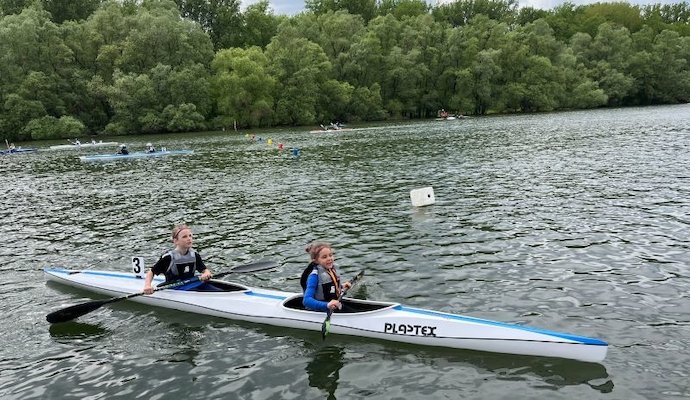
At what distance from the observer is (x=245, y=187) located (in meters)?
30.2

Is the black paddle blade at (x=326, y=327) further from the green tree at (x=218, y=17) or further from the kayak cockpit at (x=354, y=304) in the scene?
the green tree at (x=218, y=17)

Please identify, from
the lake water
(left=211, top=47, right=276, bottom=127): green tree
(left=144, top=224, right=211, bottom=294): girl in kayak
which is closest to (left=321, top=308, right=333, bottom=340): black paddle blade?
the lake water

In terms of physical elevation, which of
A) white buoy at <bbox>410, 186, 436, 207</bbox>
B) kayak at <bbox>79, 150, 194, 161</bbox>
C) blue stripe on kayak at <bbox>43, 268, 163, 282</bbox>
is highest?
kayak at <bbox>79, 150, 194, 161</bbox>

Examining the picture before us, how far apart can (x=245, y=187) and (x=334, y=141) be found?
29586mm

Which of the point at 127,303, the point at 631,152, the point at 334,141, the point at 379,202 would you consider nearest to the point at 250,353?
the point at 127,303

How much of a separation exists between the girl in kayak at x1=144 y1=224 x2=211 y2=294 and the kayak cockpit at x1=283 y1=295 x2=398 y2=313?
2.32 metres

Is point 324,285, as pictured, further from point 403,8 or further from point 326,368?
point 403,8

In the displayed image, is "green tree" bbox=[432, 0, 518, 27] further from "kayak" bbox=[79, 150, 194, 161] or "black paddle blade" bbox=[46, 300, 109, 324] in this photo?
"black paddle blade" bbox=[46, 300, 109, 324]

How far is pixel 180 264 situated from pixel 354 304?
4328mm

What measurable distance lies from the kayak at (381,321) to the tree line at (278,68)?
258ft

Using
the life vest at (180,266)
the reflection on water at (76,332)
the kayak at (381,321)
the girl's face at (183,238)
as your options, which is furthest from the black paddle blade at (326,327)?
the reflection on water at (76,332)

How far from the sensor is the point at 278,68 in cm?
9706

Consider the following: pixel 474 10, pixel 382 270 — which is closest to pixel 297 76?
pixel 474 10

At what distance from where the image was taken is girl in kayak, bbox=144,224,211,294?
12.4 m
